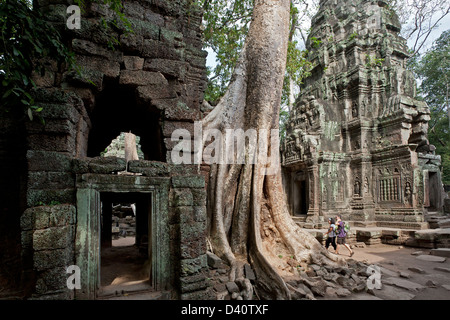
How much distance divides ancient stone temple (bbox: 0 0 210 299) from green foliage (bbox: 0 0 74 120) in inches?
11.4

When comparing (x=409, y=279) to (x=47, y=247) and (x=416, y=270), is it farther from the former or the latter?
(x=47, y=247)

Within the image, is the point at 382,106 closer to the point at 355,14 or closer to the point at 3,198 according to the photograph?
the point at 355,14

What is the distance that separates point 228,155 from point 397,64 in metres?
10.3

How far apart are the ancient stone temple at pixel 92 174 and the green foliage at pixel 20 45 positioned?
290mm

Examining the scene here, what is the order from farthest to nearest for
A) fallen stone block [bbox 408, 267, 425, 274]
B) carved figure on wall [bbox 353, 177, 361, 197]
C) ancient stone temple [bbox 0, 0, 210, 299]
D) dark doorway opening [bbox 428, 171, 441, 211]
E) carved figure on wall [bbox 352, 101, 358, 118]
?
dark doorway opening [bbox 428, 171, 441, 211], carved figure on wall [bbox 352, 101, 358, 118], carved figure on wall [bbox 353, 177, 361, 197], fallen stone block [bbox 408, 267, 425, 274], ancient stone temple [bbox 0, 0, 210, 299]

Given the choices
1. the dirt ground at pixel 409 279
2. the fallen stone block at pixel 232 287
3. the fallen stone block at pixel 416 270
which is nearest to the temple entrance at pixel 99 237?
the fallen stone block at pixel 232 287

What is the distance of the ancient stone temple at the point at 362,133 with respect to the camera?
9.13m

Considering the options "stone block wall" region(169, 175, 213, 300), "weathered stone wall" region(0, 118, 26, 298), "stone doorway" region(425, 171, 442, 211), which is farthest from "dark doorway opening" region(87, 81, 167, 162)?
"stone doorway" region(425, 171, 442, 211)

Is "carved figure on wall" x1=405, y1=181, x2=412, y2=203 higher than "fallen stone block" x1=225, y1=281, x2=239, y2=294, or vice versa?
"carved figure on wall" x1=405, y1=181, x2=412, y2=203

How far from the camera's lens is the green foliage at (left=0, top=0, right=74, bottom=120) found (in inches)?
84.3

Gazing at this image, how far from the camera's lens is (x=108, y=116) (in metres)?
4.58

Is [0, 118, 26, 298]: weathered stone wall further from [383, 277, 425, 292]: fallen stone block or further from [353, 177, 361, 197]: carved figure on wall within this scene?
[353, 177, 361, 197]: carved figure on wall

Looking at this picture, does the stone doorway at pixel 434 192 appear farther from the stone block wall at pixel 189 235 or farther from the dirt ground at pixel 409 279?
the stone block wall at pixel 189 235

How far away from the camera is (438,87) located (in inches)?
722
